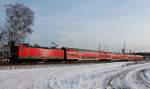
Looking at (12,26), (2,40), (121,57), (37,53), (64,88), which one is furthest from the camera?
(121,57)

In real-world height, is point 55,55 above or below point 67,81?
above

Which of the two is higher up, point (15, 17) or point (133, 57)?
point (15, 17)

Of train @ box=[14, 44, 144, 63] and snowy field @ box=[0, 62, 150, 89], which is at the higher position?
train @ box=[14, 44, 144, 63]

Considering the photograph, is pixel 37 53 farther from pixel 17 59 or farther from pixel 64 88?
pixel 64 88

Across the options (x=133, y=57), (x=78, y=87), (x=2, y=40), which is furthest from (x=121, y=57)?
(x=78, y=87)

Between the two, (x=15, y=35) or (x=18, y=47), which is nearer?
(x=18, y=47)

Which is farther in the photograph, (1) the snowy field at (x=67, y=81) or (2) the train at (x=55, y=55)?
(2) the train at (x=55, y=55)

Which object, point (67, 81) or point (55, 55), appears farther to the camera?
point (55, 55)

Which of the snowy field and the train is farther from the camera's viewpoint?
the train

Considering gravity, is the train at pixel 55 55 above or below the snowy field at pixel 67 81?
above

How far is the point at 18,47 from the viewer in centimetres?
5222

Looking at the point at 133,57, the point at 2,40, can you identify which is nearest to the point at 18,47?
the point at 2,40

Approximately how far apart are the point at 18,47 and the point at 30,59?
13.0 feet

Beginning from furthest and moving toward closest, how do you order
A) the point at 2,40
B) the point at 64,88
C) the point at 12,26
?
the point at 2,40, the point at 12,26, the point at 64,88
